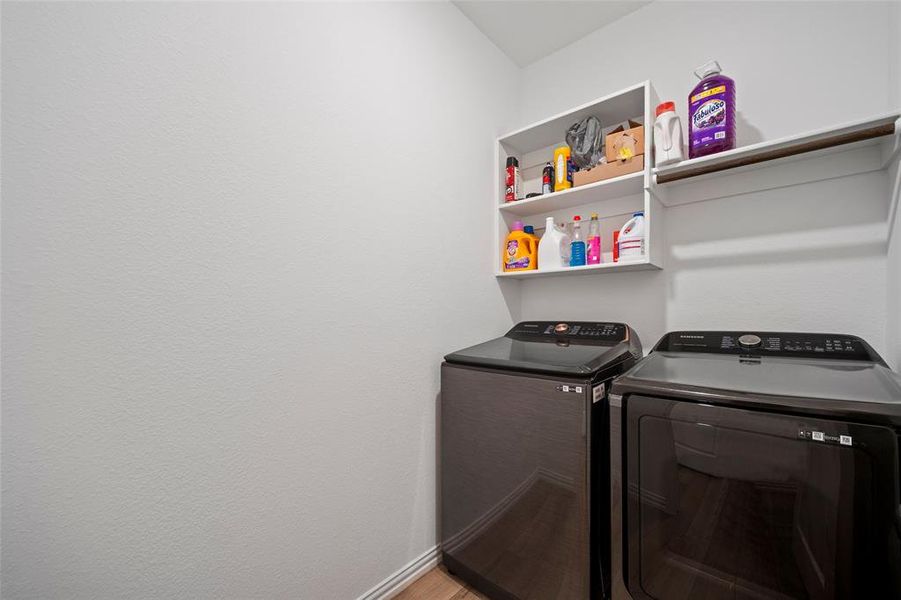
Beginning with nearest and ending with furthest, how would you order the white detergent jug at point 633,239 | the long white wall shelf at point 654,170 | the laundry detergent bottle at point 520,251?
the long white wall shelf at point 654,170 < the white detergent jug at point 633,239 < the laundry detergent bottle at point 520,251

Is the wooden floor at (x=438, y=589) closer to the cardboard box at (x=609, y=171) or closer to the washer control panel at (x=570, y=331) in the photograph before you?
the washer control panel at (x=570, y=331)

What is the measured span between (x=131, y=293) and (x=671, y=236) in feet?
6.66

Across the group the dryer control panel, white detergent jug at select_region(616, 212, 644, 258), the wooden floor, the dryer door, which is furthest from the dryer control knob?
the wooden floor

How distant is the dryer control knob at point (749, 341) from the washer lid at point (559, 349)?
14.6 inches

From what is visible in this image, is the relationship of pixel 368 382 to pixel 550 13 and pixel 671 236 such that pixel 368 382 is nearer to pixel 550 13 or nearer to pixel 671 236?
pixel 671 236

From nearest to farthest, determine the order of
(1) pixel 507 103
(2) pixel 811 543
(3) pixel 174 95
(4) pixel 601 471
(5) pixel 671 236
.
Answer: (2) pixel 811 543 < (3) pixel 174 95 < (4) pixel 601 471 < (5) pixel 671 236 < (1) pixel 507 103

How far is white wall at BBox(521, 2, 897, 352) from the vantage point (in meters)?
1.27

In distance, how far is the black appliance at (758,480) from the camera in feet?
2.46

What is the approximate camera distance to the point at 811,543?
79 centimetres

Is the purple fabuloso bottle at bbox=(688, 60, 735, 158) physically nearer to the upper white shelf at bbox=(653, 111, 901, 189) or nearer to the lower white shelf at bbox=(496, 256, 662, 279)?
the upper white shelf at bbox=(653, 111, 901, 189)

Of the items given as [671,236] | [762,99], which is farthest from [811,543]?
[762,99]

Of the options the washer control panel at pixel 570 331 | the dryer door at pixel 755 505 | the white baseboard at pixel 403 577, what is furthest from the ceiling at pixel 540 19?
the white baseboard at pixel 403 577

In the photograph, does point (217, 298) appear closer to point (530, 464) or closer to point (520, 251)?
point (530, 464)

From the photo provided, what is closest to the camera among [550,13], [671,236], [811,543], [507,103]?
[811,543]
